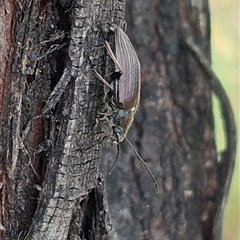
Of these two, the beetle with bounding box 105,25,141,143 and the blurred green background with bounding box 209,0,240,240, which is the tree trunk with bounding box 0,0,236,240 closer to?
the beetle with bounding box 105,25,141,143

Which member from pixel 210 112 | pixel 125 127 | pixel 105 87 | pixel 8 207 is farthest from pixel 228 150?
pixel 8 207

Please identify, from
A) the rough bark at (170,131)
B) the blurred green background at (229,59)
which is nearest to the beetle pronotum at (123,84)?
the rough bark at (170,131)

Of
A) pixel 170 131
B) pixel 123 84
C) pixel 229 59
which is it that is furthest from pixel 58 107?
pixel 229 59

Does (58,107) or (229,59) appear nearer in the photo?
(58,107)

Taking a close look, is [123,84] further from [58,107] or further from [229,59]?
[229,59]

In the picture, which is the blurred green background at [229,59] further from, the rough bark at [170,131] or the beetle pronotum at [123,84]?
the beetle pronotum at [123,84]

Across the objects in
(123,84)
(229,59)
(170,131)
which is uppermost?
(229,59)

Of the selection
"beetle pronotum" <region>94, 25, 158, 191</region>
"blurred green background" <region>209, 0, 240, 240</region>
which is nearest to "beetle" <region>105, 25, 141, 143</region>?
"beetle pronotum" <region>94, 25, 158, 191</region>
